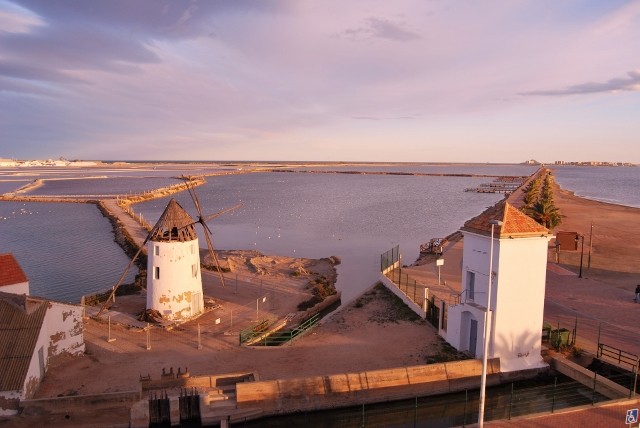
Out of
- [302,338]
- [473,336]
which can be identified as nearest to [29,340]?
[302,338]

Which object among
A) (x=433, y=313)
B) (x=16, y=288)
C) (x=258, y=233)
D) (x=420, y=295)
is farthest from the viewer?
(x=258, y=233)

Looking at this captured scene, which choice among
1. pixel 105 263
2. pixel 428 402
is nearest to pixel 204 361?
pixel 428 402

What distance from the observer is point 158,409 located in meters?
18.5

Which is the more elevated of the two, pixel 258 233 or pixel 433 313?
pixel 433 313

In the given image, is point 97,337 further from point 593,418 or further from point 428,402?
point 593,418

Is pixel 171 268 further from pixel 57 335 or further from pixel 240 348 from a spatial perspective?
pixel 57 335

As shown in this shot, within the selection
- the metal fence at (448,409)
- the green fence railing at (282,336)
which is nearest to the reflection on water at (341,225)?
the green fence railing at (282,336)

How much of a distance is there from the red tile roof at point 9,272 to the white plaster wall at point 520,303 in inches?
952

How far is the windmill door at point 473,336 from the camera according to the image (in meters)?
22.7

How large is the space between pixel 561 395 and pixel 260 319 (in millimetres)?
15934

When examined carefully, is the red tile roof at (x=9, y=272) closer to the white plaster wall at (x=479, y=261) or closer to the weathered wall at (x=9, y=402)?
the weathered wall at (x=9, y=402)

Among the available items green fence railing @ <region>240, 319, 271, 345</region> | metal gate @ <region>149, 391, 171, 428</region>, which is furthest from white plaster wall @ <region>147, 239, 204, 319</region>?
metal gate @ <region>149, 391, 171, 428</region>

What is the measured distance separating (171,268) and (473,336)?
16.7m

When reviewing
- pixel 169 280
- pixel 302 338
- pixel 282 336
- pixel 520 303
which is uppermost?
pixel 520 303
